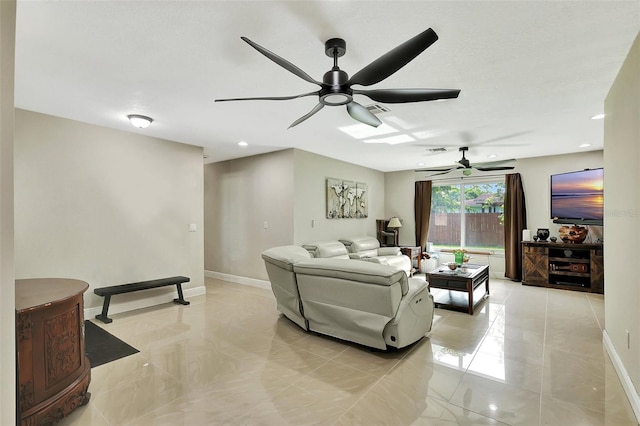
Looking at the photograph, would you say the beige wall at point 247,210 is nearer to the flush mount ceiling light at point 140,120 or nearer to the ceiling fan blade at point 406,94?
the flush mount ceiling light at point 140,120

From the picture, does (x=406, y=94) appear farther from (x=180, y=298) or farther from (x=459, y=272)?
(x=180, y=298)

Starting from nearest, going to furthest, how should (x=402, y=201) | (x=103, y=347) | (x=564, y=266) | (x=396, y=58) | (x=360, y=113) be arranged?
1. (x=396, y=58)
2. (x=360, y=113)
3. (x=103, y=347)
4. (x=564, y=266)
5. (x=402, y=201)

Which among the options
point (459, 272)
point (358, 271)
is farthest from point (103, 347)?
point (459, 272)

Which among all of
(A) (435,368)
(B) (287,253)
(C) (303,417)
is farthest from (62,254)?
(A) (435,368)

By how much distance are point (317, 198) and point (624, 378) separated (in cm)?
452

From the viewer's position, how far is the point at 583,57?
229 cm

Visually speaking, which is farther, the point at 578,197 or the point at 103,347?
the point at 578,197

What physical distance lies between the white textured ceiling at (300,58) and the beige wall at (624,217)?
224mm

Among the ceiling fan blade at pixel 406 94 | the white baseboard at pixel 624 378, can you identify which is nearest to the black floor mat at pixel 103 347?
the ceiling fan blade at pixel 406 94

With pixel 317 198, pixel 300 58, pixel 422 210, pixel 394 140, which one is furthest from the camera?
pixel 422 210

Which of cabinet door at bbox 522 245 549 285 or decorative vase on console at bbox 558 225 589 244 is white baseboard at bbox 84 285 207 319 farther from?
decorative vase on console at bbox 558 225 589 244

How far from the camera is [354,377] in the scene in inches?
98.8

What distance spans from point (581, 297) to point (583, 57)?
437 cm

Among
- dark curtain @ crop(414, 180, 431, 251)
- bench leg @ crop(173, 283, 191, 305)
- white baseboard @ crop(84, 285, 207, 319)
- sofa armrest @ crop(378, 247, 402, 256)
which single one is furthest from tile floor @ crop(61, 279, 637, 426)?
dark curtain @ crop(414, 180, 431, 251)
